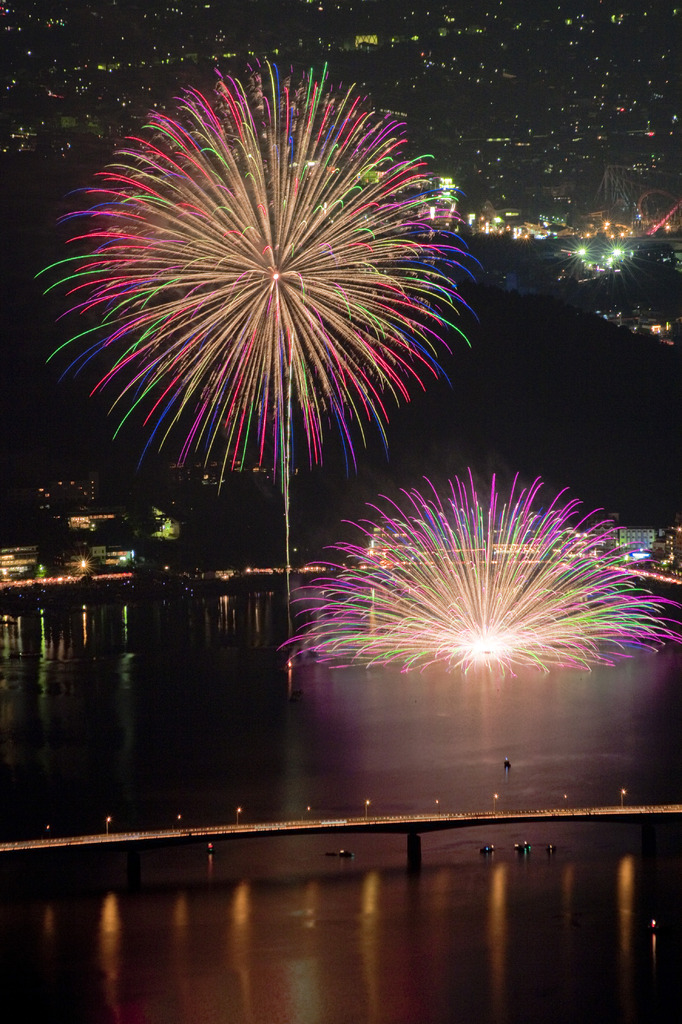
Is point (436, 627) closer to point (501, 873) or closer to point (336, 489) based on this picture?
point (501, 873)

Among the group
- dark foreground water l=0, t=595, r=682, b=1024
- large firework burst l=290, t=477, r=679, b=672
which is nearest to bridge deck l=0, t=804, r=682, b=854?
dark foreground water l=0, t=595, r=682, b=1024

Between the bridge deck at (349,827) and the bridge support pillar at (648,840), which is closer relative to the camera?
the bridge deck at (349,827)

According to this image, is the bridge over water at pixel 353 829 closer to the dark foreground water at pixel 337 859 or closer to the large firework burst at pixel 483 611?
the dark foreground water at pixel 337 859

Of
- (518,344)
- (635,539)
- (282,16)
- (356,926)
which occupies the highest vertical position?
(282,16)

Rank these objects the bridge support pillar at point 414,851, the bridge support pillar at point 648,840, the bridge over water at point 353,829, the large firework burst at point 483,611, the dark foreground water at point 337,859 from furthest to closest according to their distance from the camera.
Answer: the large firework burst at point 483,611 → the bridge support pillar at point 648,840 → the bridge support pillar at point 414,851 → the bridge over water at point 353,829 → the dark foreground water at point 337,859

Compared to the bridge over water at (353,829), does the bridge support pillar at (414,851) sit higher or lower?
lower

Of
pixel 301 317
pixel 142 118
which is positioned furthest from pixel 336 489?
pixel 301 317

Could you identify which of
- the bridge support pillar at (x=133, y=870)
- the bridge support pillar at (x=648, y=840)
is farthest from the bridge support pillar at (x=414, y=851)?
the bridge support pillar at (x=133, y=870)
